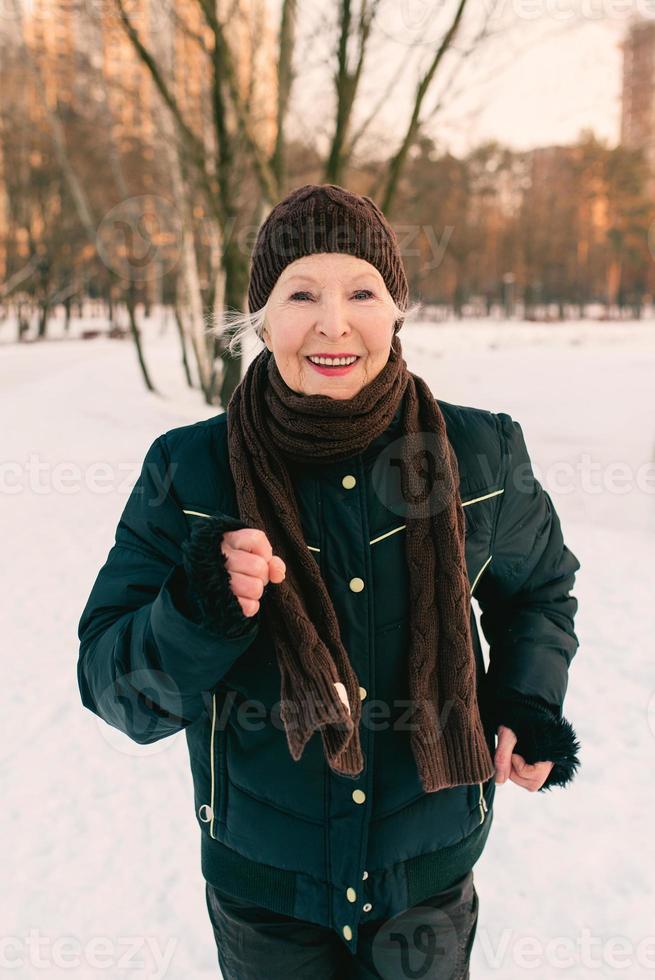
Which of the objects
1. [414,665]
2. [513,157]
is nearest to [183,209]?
[414,665]

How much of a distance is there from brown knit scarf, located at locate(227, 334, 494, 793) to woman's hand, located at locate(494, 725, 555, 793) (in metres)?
0.04

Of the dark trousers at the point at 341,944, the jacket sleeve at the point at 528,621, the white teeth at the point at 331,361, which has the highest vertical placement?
the white teeth at the point at 331,361

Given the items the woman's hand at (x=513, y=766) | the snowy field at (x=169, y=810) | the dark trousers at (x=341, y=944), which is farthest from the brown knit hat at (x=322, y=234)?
the snowy field at (x=169, y=810)

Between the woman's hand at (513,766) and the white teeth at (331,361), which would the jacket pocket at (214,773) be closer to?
the woman's hand at (513,766)

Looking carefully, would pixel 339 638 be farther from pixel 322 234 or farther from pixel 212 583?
pixel 322 234

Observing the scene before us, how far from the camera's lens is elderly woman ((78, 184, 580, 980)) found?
4.94 feet

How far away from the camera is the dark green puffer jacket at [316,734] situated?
1.52 meters

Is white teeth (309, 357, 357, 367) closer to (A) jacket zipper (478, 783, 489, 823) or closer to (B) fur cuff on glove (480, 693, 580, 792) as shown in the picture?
(B) fur cuff on glove (480, 693, 580, 792)

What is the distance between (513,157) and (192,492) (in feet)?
174

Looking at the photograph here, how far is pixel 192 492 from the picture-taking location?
5.11 feet

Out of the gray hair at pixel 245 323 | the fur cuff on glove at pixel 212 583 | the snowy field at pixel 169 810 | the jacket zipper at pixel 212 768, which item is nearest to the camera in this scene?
the fur cuff on glove at pixel 212 583

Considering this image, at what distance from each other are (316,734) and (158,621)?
44cm

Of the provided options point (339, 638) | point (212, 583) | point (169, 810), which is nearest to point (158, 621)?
point (212, 583)

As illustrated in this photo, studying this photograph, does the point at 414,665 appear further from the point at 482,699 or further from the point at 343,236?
the point at 343,236
